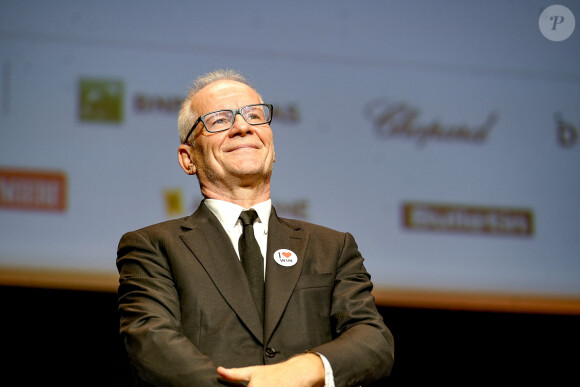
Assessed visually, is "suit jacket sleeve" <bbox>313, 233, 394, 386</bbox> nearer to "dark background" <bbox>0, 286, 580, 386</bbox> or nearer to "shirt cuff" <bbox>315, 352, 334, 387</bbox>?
"shirt cuff" <bbox>315, 352, 334, 387</bbox>

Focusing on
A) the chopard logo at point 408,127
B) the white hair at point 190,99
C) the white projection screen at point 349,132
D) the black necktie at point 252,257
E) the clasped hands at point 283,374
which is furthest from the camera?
the chopard logo at point 408,127

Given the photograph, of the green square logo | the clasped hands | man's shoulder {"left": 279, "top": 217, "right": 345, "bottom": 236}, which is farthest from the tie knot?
the green square logo

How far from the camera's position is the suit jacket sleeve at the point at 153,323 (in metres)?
1.57

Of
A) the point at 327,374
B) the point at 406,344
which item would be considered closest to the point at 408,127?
the point at 406,344

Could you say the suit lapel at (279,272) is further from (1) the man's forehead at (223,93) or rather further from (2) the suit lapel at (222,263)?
(1) the man's forehead at (223,93)

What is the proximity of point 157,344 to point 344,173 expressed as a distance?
6.39 ft

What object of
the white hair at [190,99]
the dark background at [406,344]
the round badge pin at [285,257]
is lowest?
the dark background at [406,344]

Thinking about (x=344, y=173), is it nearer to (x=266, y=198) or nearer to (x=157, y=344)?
(x=266, y=198)

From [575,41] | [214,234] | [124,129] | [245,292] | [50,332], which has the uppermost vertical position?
[575,41]

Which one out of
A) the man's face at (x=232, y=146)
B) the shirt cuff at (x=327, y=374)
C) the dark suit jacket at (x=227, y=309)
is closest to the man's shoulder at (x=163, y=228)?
the dark suit jacket at (x=227, y=309)

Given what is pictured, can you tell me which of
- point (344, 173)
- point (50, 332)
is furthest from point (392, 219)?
point (50, 332)

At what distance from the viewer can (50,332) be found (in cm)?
338

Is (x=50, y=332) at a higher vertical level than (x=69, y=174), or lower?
lower

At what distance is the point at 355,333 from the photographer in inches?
67.8
